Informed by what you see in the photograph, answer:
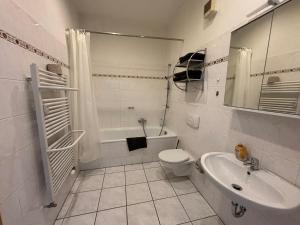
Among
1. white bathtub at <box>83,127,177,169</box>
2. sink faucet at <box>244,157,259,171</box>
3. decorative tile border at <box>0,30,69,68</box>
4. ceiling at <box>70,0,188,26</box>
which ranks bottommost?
white bathtub at <box>83,127,177,169</box>

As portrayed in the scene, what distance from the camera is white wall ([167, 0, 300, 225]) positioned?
37.8 inches

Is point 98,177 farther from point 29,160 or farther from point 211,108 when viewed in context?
point 211,108

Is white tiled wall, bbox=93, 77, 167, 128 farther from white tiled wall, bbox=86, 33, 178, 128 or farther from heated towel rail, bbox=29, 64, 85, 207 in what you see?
heated towel rail, bbox=29, 64, 85, 207

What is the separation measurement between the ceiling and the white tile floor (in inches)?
104

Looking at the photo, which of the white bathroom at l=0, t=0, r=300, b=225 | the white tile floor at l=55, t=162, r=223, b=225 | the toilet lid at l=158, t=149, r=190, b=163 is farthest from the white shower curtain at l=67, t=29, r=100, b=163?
the toilet lid at l=158, t=149, r=190, b=163

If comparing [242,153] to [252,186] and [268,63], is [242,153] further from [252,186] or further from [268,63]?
[268,63]

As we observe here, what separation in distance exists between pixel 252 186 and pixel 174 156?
3.54 ft

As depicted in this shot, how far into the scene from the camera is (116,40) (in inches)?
112

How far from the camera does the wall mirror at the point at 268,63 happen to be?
89 centimetres

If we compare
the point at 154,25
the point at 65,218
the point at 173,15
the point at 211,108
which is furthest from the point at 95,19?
the point at 65,218

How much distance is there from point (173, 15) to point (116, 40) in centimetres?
115

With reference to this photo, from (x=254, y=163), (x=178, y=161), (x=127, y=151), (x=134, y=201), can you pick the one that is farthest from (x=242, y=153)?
(x=127, y=151)

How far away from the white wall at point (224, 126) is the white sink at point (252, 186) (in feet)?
0.33

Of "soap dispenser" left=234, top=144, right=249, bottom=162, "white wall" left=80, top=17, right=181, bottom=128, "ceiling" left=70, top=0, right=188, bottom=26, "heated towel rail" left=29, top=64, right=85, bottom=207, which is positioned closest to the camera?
"heated towel rail" left=29, top=64, right=85, bottom=207
